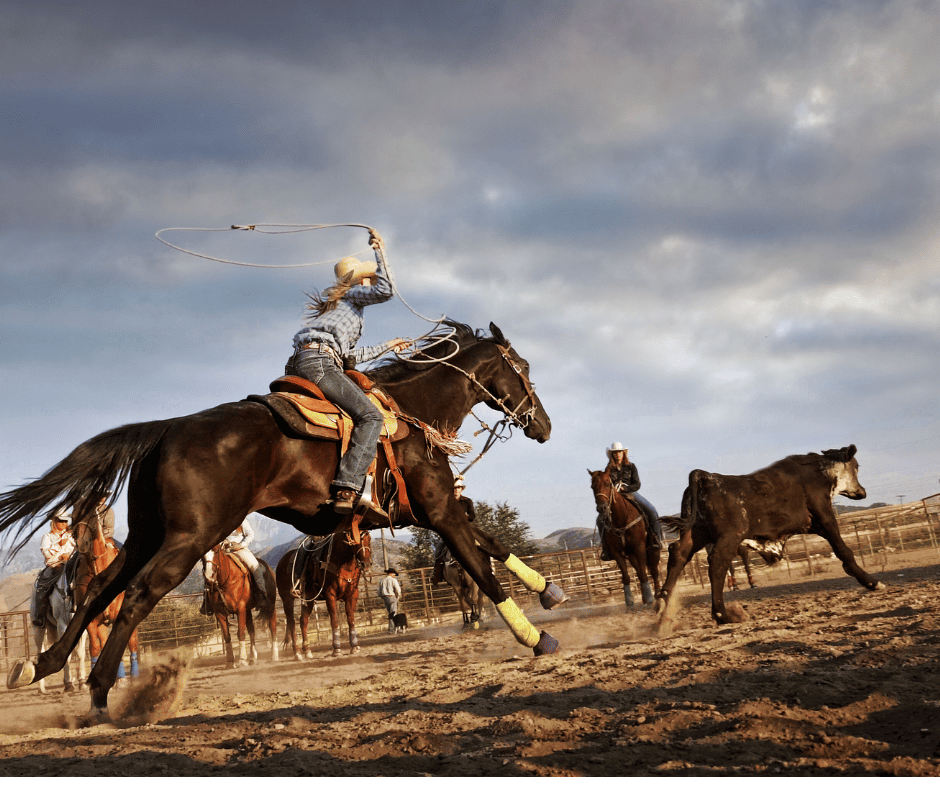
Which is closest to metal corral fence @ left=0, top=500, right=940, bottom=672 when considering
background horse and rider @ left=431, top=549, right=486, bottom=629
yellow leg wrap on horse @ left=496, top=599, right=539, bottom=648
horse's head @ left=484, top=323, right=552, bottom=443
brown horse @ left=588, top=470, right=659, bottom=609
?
background horse and rider @ left=431, top=549, right=486, bottom=629

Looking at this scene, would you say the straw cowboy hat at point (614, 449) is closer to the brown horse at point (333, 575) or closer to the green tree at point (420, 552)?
the brown horse at point (333, 575)

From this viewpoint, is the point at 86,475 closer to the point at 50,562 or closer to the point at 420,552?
the point at 50,562

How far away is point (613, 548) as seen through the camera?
40.5ft

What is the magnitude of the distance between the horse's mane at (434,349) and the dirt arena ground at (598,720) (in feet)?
8.77

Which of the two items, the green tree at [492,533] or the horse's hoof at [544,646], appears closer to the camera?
the horse's hoof at [544,646]

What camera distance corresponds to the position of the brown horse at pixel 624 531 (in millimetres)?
11820

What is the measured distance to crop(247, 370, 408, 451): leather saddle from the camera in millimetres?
5160

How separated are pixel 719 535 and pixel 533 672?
4.04 metres

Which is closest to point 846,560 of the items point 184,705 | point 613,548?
point 613,548

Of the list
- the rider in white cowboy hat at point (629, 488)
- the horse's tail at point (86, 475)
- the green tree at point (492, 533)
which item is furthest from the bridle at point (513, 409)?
the green tree at point (492, 533)

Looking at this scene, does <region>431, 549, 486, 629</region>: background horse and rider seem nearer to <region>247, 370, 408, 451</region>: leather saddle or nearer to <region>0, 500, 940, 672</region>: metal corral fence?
<region>0, 500, 940, 672</region>: metal corral fence

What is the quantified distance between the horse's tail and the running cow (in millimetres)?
6344

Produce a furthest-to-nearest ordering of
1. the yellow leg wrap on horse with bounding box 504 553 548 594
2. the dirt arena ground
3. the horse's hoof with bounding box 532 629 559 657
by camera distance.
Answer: the yellow leg wrap on horse with bounding box 504 553 548 594
the horse's hoof with bounding box 532 629 559 657
the dirt arena ground

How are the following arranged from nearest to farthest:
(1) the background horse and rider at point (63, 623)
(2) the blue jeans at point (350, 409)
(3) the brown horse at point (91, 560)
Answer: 1. (2) the blue jeans at point (350, 409)
2. (3) the brown horse at point (91, 560)
3. (1) the background horse and rider at point (63, 623)
